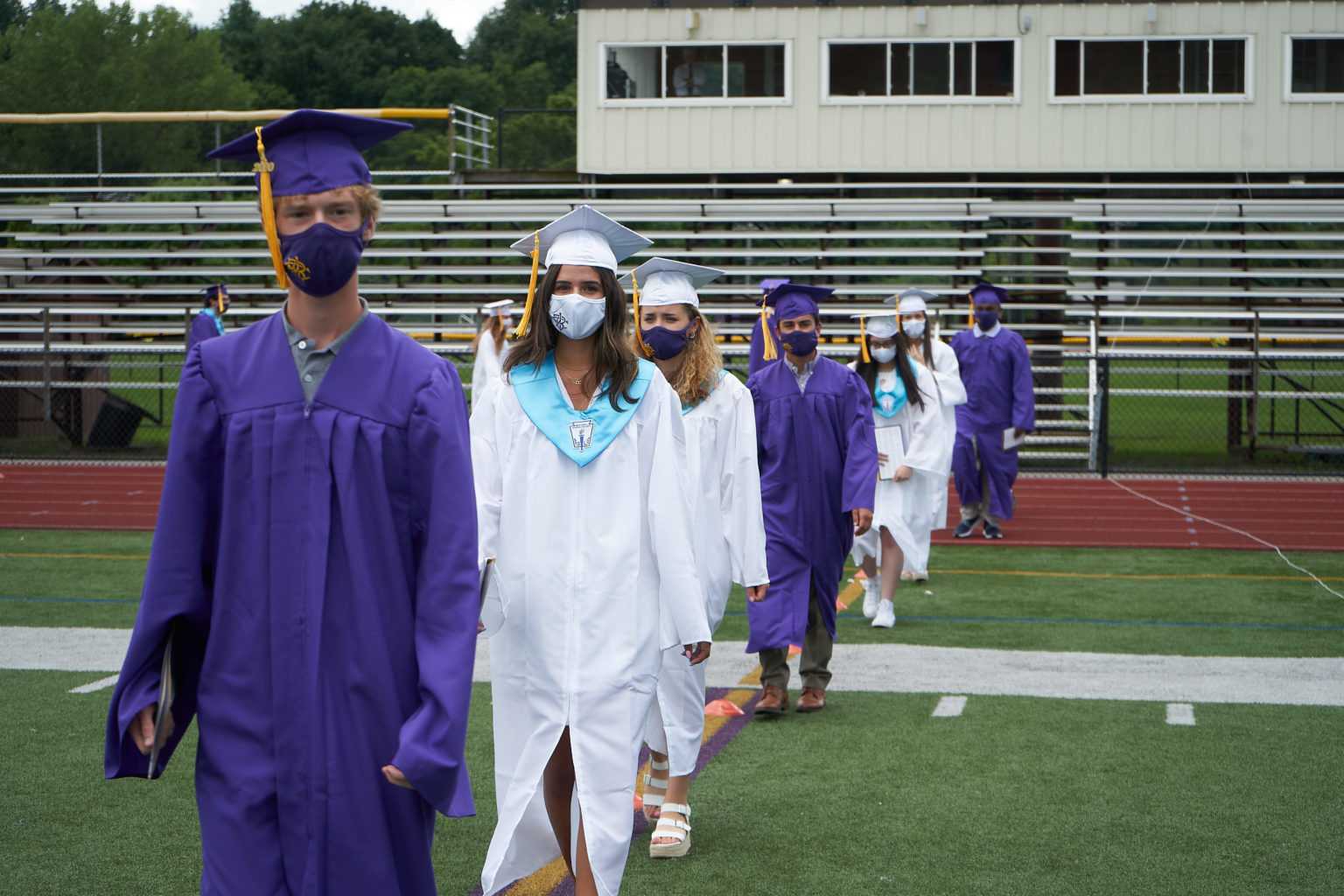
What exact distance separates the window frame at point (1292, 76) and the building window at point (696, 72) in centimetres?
812

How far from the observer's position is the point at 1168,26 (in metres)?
23.6

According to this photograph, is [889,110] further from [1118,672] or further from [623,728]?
[623,728]

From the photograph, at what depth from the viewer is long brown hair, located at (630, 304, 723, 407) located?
5.04 meters

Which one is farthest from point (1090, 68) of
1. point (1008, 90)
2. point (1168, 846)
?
point (1168, 846)

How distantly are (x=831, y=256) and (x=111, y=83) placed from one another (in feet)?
96.7

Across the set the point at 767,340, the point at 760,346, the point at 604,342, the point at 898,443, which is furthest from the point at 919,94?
the point at 604,342

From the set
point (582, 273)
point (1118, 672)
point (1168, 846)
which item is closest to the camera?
point (582, 273)

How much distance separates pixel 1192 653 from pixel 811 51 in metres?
18.0

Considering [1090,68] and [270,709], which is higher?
[1090,68]

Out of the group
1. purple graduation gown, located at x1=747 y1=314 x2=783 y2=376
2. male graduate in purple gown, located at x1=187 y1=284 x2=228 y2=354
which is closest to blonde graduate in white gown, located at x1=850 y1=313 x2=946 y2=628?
purple graduation gown, located at x1=747 y1=314 x2=783 y2=376

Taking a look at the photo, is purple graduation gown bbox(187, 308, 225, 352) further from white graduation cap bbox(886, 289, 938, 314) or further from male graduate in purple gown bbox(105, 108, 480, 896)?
male graduate in purple gown bbox(105, 108, 480, 896)

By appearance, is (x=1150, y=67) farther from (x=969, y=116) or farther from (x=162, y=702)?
(x=162, y=702)

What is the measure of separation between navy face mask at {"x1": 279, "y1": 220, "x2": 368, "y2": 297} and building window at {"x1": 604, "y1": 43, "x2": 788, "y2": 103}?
73.4 ft

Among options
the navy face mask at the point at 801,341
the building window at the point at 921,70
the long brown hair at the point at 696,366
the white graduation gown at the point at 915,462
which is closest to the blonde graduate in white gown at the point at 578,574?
the long brown hair at the point at 696,366
